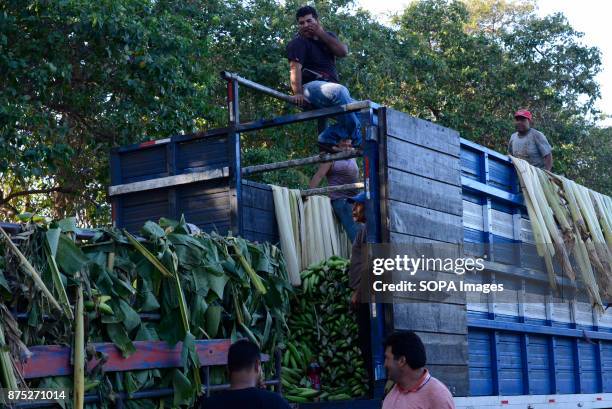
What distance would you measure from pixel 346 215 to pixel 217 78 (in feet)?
31.1

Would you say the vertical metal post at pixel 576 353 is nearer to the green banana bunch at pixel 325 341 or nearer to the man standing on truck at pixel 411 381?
the green banana bunch at pixel 325 341

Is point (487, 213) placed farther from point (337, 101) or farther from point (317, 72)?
point (317, 72)

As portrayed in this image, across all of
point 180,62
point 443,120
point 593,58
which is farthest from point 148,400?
point 593,58

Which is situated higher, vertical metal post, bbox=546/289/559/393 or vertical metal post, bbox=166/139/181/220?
vertical metal post, bbox=166/139/181/220

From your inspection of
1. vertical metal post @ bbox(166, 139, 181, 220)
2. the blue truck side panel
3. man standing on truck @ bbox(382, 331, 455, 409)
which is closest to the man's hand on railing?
the blue truck side panel

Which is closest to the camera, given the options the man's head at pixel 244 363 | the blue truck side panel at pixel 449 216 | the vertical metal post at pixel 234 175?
the man's head at pixel 244 363

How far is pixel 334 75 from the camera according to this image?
24.2 feet

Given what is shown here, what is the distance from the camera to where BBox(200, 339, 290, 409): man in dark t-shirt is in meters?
3.70

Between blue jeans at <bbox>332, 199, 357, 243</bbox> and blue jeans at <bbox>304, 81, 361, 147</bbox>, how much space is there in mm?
440

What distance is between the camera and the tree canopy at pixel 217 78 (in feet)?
37.4

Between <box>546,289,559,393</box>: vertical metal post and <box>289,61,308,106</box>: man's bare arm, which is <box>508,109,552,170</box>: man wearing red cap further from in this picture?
<box>289,61,308,106</box>: man's bare arm

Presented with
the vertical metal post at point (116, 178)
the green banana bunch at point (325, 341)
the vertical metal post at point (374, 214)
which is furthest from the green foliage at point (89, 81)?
the vertical metal post at point (374, 214)

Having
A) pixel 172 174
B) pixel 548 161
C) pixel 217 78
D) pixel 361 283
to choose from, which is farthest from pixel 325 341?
pixel 217 78

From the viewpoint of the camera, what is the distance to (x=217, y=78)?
640 inches
